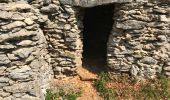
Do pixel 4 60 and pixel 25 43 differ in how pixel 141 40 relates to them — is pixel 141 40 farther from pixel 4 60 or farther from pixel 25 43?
pixel 4 60

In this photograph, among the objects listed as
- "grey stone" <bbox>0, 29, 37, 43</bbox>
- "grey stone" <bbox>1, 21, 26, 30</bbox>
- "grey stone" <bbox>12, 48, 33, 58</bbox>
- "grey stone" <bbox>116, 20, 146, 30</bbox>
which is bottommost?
"grey stone" <bbox>12, 48, 33, 58</bbox>

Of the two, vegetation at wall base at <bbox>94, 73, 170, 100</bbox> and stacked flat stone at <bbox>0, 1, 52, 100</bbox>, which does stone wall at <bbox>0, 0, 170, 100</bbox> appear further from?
vegetation at wall base at <bbox>94, 73, 170, 100</bbox>

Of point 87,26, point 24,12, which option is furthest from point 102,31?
point 24,12

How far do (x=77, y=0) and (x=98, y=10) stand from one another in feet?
10.0

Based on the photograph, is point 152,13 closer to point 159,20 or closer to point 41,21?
point 159,20

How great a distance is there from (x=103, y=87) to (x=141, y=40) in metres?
1.91

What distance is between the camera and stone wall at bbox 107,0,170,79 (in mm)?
12250

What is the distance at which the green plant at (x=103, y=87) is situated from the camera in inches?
502

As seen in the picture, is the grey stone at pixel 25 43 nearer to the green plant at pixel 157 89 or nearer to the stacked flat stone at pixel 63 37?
the stacked flat stone at pixel 63 37

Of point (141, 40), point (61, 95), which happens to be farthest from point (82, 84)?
point (141, 40)

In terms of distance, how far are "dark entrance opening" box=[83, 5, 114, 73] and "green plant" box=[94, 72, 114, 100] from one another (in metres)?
1.12

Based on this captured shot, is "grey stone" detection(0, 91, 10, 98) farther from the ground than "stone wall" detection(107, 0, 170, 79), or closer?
closer

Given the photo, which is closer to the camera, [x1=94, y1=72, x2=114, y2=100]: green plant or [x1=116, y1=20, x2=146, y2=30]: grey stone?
[x1=116, y1=20, x2=146, y2=30]: grey stone

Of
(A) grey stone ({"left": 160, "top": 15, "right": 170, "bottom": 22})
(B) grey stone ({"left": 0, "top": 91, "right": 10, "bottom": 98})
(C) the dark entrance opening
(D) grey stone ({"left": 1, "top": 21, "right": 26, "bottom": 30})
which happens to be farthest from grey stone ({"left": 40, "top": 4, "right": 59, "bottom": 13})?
(A) grey stone ({"left": 160, "top": 15, "right": 170, "bottom": 22})
